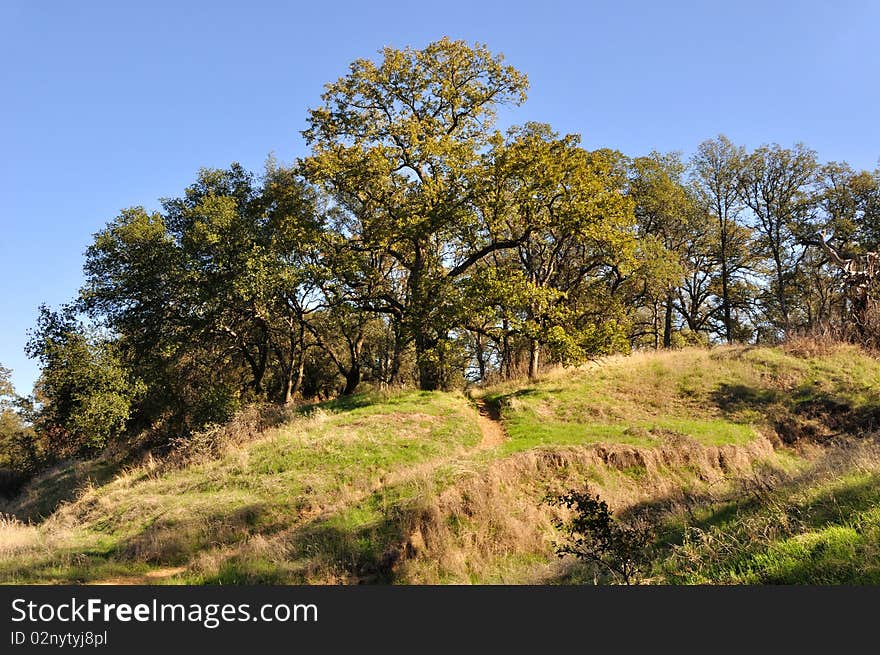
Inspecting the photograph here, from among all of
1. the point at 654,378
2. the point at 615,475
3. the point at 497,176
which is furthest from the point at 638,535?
the point at 497,176

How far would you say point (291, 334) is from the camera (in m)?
33.0

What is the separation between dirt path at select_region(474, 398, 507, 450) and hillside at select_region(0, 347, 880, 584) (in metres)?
0.14

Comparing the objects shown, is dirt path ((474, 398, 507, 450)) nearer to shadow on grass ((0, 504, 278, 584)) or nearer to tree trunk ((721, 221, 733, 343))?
shadow on grass ((0, 504, 278, 584))

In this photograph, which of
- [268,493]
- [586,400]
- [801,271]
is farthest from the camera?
[801,271]

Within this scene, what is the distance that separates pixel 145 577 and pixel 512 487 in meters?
9.04

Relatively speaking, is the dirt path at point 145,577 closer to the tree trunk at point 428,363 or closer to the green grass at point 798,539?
the green grass at point 798,539

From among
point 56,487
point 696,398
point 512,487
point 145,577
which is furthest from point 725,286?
point 56,487

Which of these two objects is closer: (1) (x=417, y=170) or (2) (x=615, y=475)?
(2) (x=615, y=475)

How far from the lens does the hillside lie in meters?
8.85

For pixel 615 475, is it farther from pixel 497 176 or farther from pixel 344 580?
pixel 497 176

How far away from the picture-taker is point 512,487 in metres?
15.1

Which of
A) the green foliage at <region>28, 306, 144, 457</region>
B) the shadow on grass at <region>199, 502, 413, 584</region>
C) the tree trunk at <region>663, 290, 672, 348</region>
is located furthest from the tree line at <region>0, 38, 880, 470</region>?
the shadow on grass at <region>199, 502, 413, 584</region>

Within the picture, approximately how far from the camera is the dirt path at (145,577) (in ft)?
38.6

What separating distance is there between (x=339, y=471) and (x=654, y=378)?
1510cm
